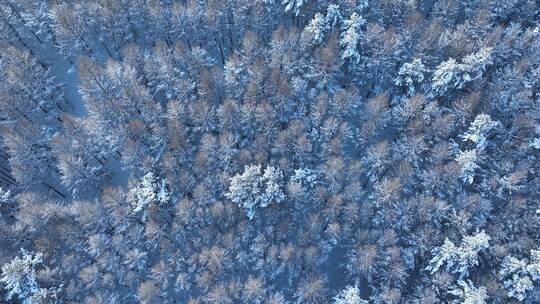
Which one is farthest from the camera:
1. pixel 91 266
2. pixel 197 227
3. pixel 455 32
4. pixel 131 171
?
pixel 455 32

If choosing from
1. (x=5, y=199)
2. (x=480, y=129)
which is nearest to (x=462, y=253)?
(x=480, y=129)

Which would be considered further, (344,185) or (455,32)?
(455,32)

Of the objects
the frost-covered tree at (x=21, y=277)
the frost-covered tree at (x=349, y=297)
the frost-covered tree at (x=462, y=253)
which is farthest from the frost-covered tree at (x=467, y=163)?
the frost-covered tree at (x=21, y=277)

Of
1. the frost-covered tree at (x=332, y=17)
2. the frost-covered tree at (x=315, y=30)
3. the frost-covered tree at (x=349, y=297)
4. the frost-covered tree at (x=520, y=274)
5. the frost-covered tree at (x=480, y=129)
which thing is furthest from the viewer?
the frost-covered tree at (x=332, y=17)

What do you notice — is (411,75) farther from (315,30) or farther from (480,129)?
(315,30)

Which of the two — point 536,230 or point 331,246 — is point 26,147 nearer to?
point 331,246

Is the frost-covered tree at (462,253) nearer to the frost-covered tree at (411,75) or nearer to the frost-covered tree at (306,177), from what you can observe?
the frost-covered tree at (306,177)

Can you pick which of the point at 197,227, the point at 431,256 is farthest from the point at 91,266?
the point at 431,256
